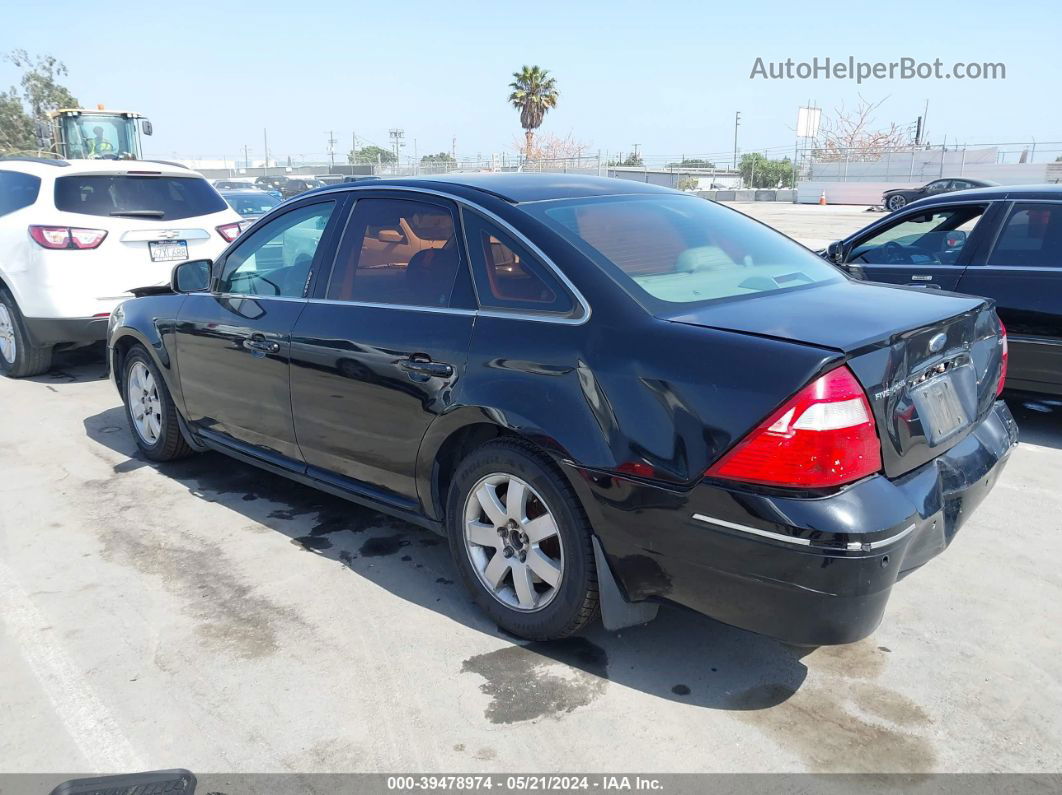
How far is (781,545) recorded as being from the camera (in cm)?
248

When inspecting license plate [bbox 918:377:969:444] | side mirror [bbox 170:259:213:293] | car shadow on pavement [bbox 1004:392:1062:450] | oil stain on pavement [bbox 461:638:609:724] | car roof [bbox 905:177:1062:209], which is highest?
car roof [bbox 905:177:1062:209]

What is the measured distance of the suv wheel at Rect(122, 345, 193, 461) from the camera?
5.16 meters

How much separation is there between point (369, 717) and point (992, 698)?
2103 mm

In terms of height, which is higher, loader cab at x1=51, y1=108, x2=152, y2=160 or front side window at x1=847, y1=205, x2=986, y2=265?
loader cab at x1=51, y1=108, x2=152, y2=160

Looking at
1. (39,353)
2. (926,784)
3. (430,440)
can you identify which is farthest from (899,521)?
(39,353)

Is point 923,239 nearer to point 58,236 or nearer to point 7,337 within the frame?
point 58,236

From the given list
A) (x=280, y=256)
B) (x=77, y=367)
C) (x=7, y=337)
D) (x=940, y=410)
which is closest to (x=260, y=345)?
(x=280, y=256)

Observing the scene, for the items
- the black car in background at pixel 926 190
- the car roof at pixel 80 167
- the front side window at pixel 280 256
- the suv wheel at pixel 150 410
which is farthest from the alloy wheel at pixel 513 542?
the black car in background at pixel 926 190

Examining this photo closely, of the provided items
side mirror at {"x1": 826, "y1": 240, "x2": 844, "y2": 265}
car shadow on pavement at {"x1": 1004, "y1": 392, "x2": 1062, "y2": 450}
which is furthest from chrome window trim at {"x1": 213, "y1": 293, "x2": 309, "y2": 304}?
car shadow on pavement at {"x1": 1004, "y1": 392, "x2": 1062, "y2": 450}

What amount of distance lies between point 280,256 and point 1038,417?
537 centimetres

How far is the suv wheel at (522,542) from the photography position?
9.73 ft

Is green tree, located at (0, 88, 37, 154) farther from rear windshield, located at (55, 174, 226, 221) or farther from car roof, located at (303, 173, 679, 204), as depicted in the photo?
car roof, located at (303, 173, 679, 204)

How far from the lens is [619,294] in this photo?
292cm

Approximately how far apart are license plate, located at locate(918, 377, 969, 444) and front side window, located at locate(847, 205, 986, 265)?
3.39 m
